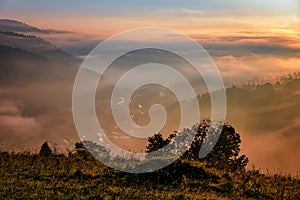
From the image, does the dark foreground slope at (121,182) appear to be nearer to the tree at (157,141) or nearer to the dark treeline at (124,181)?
the dark treeline at (124,181)

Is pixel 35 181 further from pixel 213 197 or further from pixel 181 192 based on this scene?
pixel 213 197

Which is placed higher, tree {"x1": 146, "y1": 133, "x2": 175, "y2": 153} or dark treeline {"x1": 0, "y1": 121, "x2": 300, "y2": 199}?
tree {"x1": 146, "y1": 133, "x2": 175, "y2": 153}

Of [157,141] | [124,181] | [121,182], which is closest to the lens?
[121,182]

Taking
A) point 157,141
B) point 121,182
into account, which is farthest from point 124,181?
point 157,141

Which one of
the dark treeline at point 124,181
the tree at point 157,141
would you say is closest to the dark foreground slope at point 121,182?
the dark treeline at point 124,181

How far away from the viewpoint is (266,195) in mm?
18891

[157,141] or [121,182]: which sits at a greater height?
[157,141]

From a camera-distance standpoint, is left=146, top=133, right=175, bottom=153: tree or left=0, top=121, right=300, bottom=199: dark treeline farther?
left=146, top=133, right=175, bottom=153: tree

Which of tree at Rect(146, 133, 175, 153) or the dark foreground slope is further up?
tree at Rect(146, 133, 175, 153)

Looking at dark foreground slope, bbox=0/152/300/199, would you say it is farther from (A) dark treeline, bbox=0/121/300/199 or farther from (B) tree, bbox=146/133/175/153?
(B) tree, bbox=146/133/175/153

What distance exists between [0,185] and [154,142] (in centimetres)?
2007

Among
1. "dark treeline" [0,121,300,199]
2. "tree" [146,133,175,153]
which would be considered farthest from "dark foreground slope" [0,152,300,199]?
"tree" [146,133,175,153]

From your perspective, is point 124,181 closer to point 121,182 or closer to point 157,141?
point 121,182

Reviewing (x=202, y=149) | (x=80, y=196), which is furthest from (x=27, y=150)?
(x=202, y=149)
